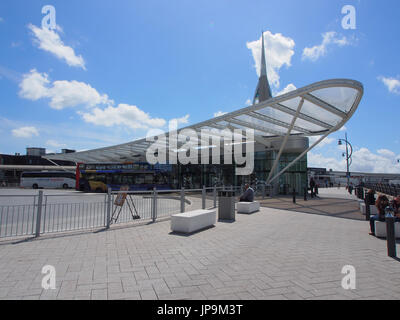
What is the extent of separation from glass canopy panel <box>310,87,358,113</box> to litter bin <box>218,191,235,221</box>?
1053 centimetres

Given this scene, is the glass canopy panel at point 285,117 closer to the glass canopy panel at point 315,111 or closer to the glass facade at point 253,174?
the glass canopy panel at point 315,111

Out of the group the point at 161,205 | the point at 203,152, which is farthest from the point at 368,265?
the point at 203,152

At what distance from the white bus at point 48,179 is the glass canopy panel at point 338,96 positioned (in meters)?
35.3

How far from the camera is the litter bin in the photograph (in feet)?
30.9

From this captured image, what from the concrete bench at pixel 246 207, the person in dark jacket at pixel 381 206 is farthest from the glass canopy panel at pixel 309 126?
the person in dark jacket at pixel 381 206

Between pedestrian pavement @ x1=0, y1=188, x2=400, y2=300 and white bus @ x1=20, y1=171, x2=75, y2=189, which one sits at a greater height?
white bus @ x1=20, y1=171, x2=75, y2=189

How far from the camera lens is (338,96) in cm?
1634

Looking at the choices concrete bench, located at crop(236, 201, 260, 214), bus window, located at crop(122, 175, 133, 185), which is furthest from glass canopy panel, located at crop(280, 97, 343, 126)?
bus window, located at crop(122, 175, 133, 185)

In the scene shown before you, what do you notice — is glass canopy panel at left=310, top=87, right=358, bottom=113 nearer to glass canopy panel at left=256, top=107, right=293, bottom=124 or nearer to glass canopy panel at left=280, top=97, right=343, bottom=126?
glass canopy panel at left=280, top=97, right=343, bottom=126

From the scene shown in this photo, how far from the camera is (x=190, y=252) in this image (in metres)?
5.18

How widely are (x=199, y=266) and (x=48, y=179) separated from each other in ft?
134

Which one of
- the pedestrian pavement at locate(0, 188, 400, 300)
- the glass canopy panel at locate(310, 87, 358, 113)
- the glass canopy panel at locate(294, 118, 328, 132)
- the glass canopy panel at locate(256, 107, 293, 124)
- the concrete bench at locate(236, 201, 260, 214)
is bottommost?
the pedestrian pavement at locate(0, 188, 400, 300)

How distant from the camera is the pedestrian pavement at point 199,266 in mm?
3332

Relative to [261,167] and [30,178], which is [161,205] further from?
[30,178]
